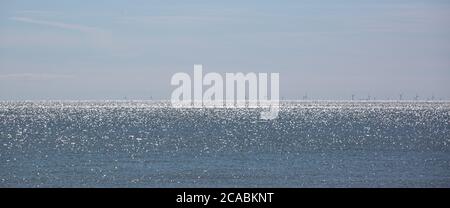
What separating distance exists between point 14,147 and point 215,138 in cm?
1970

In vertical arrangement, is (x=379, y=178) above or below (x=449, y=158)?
below

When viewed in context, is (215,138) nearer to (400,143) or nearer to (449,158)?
(400,143)

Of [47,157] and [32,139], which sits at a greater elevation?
[32,139]

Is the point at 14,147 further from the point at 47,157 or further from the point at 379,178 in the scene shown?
the point at 379,178

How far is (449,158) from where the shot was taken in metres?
53.5
